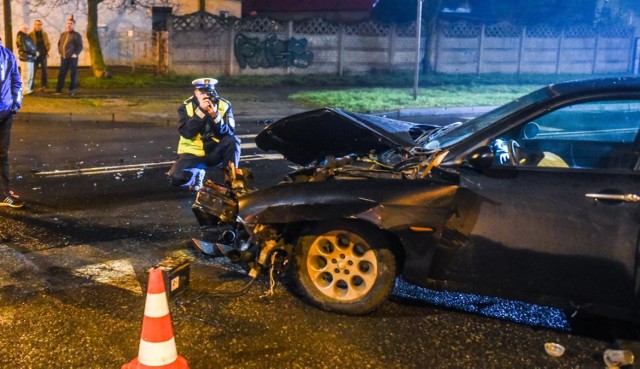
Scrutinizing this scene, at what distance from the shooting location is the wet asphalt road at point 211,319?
4273 millimetres

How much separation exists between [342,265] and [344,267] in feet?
0.06

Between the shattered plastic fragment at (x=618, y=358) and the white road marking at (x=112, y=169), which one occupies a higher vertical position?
the white road marking at (x=112, y=169)

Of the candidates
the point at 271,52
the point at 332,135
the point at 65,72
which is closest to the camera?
the point at 332,135

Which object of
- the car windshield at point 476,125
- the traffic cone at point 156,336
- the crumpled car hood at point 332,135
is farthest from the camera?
the crumpled car hood at point 332,135

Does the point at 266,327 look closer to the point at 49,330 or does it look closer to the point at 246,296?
the point at 246,296

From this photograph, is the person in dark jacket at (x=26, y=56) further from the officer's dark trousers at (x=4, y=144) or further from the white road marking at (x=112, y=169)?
the officer's dark trousers at (x=4, y=144)

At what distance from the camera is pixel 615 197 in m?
4.25

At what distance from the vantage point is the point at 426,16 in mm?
27109

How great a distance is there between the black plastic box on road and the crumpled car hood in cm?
155

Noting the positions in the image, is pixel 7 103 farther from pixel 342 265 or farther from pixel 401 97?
pixel 401 97

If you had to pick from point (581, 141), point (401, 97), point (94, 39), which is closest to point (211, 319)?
point (581, 141)

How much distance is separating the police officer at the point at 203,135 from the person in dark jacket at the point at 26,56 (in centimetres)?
1092

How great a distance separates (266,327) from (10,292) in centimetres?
187

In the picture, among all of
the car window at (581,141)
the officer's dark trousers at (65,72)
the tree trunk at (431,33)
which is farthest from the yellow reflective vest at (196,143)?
the tree trunk at (431,33)
